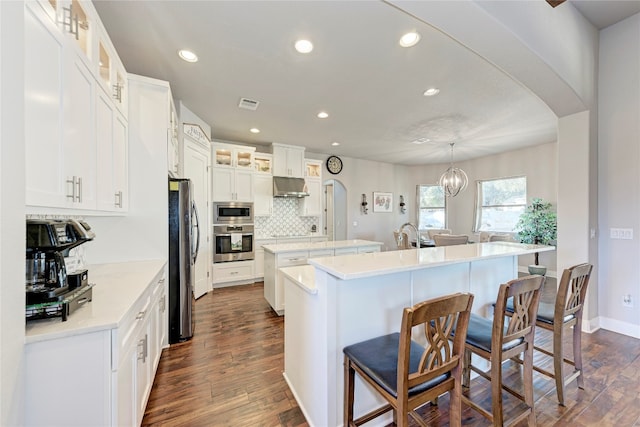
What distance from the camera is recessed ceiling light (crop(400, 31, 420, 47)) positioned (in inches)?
87.1

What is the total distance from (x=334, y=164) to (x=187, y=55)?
15.3 feet

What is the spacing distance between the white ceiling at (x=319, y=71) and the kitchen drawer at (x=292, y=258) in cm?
213

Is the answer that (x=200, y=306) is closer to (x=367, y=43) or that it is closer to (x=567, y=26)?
(x=367, y=43)

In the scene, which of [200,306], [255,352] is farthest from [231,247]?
[255,352]

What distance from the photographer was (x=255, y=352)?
2471mm

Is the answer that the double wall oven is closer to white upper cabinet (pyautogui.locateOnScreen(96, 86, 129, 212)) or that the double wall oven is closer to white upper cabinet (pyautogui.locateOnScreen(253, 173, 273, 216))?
white upper cabinet (pyautogui.locateOnScreen(253, 173, 273, 216))

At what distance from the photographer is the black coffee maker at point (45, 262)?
44.6 inches

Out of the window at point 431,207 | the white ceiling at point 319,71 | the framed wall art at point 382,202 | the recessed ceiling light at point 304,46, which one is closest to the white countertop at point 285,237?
the white ceiling at point 319,71

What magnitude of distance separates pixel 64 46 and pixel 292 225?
15.5 ft

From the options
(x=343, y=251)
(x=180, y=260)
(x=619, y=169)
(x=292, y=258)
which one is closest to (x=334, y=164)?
(x=343, y=251)

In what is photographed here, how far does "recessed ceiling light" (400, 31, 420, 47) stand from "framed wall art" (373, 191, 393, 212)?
5318 millimetres

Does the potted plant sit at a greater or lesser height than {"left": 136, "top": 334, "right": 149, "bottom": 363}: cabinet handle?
greater

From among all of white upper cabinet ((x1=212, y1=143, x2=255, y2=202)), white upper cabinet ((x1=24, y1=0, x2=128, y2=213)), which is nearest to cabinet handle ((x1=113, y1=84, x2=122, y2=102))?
white upper cabinet ((x1=24, y1=0, x2=128, y2=213))

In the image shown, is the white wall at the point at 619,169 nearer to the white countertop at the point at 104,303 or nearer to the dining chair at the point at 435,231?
the dining chair at the point at 435,231
